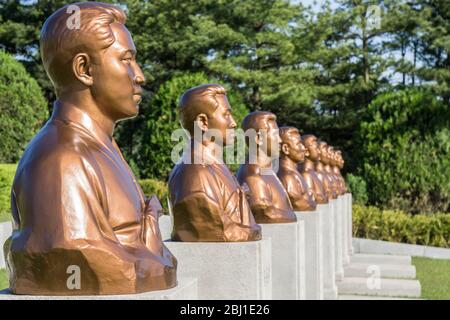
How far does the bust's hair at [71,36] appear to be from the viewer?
332cm

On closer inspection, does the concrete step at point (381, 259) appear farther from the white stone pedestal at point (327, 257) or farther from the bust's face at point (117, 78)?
the bust's face at point (117, 78)

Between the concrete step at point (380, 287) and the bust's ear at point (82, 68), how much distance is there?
9260 millimetres

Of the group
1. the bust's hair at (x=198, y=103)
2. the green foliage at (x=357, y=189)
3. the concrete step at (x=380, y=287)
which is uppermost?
the bust's hair at (x=198, y=103)

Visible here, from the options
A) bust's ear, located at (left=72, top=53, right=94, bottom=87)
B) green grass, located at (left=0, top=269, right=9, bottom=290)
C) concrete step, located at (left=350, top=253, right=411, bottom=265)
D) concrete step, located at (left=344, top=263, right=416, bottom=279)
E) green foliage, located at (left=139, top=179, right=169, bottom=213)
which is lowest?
concrete step, located at (left=350, top=253, right=411, bottom=265)

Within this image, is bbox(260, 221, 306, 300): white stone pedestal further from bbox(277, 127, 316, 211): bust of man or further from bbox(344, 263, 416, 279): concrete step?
bbox(344, 263, 416, 279): concrete step

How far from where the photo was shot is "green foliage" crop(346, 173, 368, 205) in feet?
70.5

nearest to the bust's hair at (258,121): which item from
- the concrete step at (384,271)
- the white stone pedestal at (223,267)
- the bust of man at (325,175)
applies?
the white stone pedestal at (223,267)

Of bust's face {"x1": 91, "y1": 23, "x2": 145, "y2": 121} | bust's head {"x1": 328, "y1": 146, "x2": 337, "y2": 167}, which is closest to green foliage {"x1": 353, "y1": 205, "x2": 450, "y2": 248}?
bust's head {"x1": 328, "y1": 146, "x2": 337, "y2": 167}

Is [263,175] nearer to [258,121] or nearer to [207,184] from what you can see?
[258,121]

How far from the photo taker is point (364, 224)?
18734mm

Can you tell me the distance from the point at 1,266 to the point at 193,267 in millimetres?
4211

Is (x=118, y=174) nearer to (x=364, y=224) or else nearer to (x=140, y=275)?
(x=140, y=275)

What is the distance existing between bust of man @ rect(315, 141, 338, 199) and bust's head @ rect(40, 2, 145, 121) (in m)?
9.90
